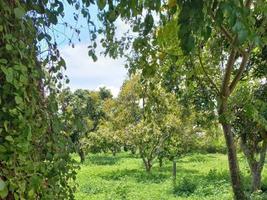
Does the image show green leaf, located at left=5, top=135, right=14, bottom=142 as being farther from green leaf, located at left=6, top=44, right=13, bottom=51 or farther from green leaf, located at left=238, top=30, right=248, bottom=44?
green leaf, located at left=238, top=30, right=248, bottom=44

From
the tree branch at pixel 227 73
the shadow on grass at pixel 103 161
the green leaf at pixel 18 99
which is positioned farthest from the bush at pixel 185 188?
the shadow on grass at pixel 103 161

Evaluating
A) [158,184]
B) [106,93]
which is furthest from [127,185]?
[106,93]

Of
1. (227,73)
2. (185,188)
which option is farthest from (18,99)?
(185,188)

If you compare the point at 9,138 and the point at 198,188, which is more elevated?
the point at 198,188

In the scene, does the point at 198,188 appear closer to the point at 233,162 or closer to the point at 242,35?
the point at 233,162

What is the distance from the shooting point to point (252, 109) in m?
4.28

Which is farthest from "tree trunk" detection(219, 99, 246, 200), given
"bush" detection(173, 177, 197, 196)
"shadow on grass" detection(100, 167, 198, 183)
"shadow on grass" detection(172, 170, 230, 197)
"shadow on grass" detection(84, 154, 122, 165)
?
"shadow on grass" detection(84, 154, 122, 165)

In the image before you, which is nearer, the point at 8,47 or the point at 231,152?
the point at 8,47

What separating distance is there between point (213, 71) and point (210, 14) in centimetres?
585

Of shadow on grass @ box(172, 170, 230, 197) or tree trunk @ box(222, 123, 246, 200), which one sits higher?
shadow on grass @ box(172, 170, 230, 197)

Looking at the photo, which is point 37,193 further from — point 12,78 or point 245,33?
point 245,33

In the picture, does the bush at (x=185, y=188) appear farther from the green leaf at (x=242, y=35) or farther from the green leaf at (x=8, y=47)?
the green leaf at (x=242, y=35)

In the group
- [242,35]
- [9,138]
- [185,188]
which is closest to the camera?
[242,35]

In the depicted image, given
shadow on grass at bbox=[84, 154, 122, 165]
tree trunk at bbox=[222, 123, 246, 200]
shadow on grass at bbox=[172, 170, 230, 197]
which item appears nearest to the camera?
tree trunk at bbox=[222, 123, 246, 200]
